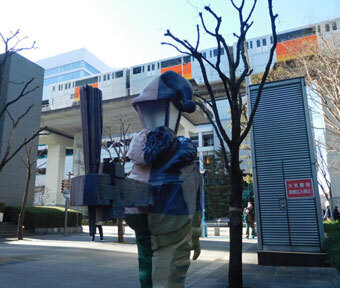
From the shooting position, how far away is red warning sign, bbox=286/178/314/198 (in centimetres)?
739

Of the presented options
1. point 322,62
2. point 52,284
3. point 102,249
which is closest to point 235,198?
point 52,284

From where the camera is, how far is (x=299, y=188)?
748cm

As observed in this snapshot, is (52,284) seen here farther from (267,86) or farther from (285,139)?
(267,86)

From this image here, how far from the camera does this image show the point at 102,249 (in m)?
10.6

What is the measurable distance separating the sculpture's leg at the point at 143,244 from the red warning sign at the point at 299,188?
19.3 ft

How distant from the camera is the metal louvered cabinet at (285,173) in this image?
7359 mm

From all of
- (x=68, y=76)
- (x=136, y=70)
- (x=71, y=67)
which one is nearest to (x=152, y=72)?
(x=136, y=70)

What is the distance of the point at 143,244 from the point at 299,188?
596 centimetres

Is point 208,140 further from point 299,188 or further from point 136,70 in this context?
point 299,188

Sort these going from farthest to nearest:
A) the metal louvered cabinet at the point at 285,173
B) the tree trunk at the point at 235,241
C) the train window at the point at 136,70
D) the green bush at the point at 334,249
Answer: the train window at the point at 136,70 < the metal louvered cabinet at the point at 285,173 < the green bush at the point at 334,249 < the tree trunk at the point at 235,241

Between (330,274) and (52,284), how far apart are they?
558cm

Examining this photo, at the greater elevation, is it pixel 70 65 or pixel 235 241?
pixel 70 65

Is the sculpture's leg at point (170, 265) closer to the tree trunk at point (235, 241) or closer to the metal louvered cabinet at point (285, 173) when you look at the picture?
the tree trunk at point (235, 241)

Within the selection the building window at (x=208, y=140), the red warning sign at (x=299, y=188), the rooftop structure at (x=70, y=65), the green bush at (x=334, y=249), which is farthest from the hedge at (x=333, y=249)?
the rooftop structure at (x=70, y=65)
